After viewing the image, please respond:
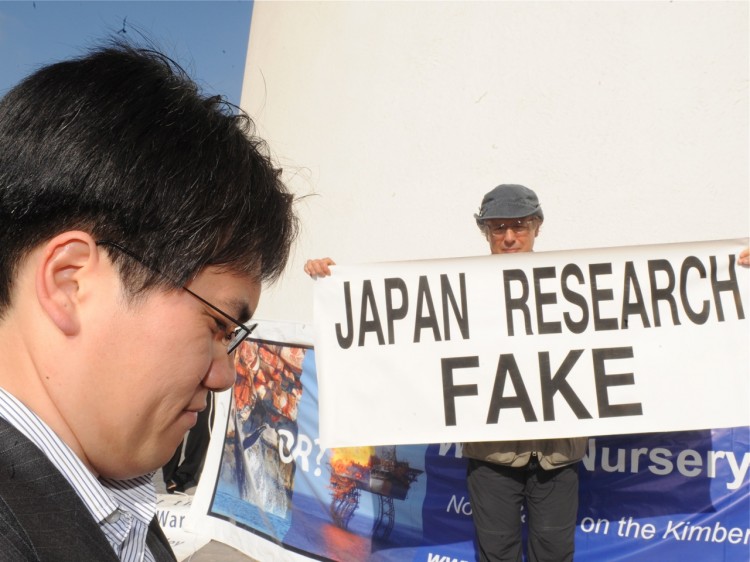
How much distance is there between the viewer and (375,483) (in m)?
3.70

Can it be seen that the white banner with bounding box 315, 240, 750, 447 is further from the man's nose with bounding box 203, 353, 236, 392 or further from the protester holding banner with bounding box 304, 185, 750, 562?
the man's nose with bounding box 203, 353, 236, 392

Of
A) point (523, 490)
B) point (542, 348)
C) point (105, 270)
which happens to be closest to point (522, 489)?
point (523, 490)

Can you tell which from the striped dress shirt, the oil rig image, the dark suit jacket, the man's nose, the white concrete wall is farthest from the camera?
the white concrete wall

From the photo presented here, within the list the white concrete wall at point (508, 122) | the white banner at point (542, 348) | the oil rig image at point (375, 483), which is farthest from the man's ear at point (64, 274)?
the white concrete wall at point (508, 122)

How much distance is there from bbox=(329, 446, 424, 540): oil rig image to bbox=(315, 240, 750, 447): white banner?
783 mm

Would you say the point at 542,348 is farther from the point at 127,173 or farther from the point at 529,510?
the point at 127,173

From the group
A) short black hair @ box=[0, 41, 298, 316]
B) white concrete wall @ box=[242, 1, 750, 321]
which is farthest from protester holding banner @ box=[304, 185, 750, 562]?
short black hair @ box=[0, 41, 298, 316]

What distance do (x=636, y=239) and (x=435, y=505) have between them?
2.08m

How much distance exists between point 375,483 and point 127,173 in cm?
318

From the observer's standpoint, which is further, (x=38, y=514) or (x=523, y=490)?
(x=523, y=490)

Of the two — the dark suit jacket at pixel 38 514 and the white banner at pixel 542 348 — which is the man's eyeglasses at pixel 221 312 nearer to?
the dark suit jacket at pixel 38 514

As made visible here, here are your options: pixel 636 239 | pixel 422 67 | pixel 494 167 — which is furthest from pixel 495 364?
pixel 422 67

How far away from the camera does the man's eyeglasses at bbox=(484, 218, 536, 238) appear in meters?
2.97

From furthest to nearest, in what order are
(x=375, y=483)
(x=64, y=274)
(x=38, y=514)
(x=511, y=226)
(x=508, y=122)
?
(x=508, y=122)
(x=375, y=483)
(x=511, y=226)
(x=64, y=274)
(x=38, y=514)
